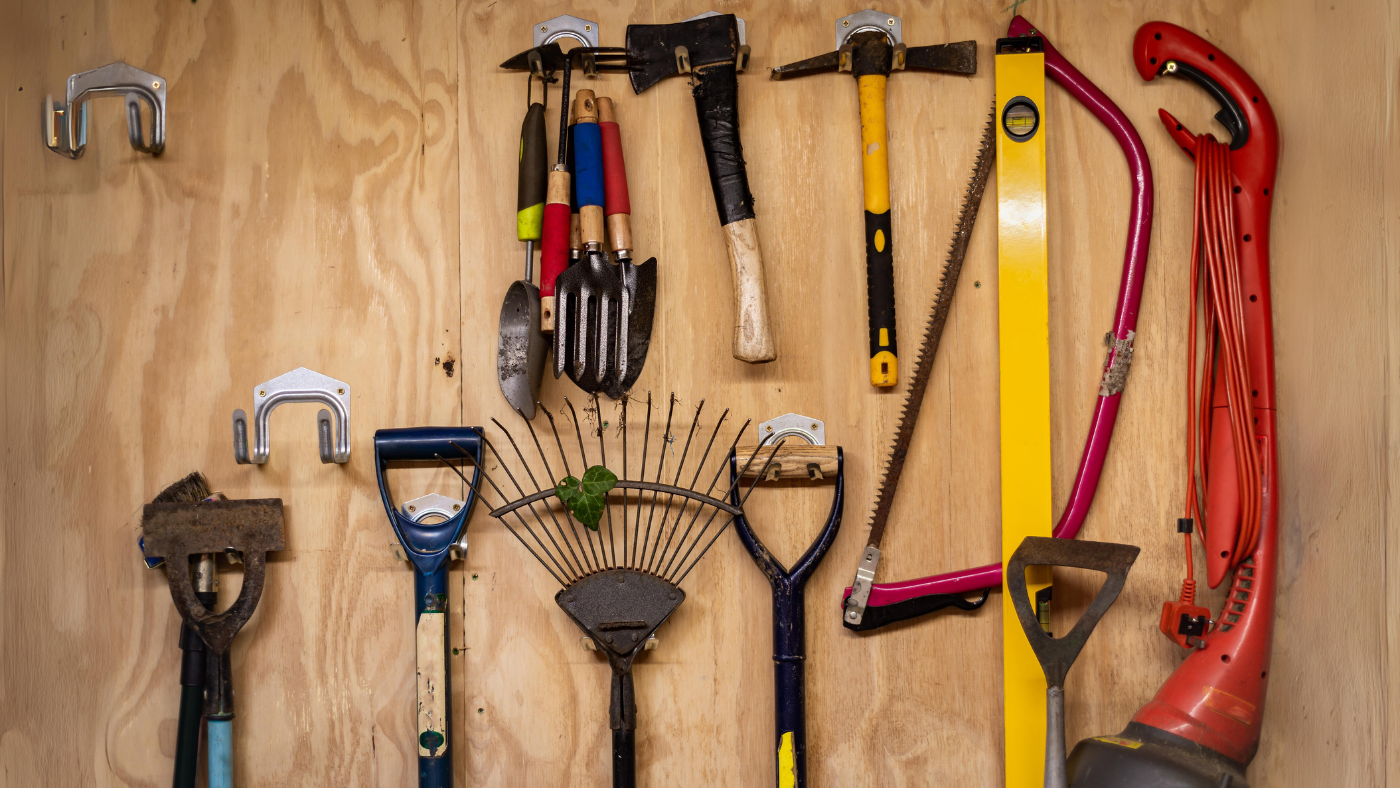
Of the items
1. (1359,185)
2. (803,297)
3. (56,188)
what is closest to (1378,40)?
(1359,185)

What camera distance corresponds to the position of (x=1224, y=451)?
154 centimetres

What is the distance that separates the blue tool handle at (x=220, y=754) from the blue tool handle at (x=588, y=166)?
3.74 feet

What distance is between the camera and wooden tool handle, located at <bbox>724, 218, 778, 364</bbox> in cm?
155

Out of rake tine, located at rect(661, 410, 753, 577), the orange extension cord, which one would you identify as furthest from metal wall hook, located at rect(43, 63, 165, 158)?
the orange extension cord

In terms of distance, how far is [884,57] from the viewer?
1627 millimetres

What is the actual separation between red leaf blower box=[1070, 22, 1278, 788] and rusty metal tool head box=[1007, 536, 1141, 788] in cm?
6

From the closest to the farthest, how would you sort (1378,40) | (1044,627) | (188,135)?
1. (1378,40)
2. (1044,627)
3. (188,135)

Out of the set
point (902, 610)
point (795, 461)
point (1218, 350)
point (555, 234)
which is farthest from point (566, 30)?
point (1218, 350)

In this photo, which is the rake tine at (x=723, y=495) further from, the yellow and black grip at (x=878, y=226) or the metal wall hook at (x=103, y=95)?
the metal wall hook at (x=103, y=95)

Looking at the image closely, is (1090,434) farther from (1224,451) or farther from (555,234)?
(555,234)

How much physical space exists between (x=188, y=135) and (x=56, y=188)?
0.26 metres

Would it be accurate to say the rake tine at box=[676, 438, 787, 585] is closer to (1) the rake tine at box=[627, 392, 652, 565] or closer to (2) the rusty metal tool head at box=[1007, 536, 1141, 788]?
(1) the rake tine at box=[627, 392, 652, 565]

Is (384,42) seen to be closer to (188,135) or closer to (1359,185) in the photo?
(188,135)

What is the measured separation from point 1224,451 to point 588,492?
114cm
